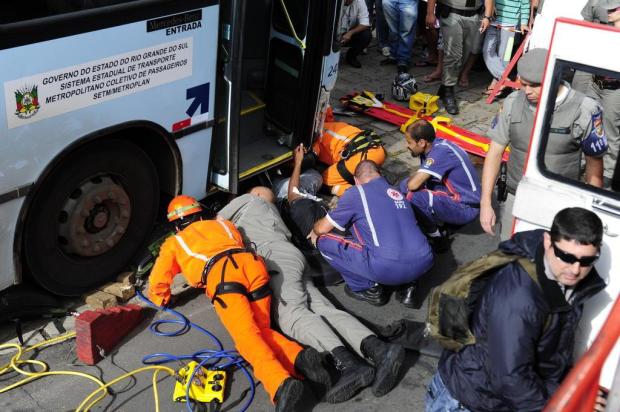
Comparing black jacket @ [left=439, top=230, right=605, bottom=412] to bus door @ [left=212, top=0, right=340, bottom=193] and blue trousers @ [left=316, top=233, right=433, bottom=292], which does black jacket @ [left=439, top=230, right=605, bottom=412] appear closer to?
blue trousers @ [left=316, top=233, right=433, bottom=292]

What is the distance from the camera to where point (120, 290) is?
17.4ft

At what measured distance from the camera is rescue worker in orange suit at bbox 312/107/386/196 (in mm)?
6789

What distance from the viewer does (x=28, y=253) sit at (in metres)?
4.75

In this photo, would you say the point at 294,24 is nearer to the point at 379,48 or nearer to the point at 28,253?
the point at 28,253

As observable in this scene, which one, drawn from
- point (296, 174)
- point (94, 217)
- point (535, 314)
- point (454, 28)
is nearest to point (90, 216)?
point (94, 217)

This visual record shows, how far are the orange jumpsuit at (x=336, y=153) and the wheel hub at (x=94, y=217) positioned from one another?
2092 millimetres

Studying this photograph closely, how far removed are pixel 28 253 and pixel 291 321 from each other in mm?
1661

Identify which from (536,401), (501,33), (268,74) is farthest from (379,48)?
(536,401)

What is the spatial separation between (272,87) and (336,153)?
0.83 meters

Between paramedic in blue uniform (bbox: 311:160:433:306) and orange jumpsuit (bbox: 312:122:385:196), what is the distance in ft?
4.16

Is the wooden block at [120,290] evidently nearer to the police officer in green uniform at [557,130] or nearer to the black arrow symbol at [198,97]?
the black arrow symbol at [198,97]

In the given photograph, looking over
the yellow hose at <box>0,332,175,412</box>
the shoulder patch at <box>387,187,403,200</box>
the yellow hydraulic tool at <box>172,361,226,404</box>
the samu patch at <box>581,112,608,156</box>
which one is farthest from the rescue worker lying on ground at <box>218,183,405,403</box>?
the samu patch at <box>581,112,608,156</box>

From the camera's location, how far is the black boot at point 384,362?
4.61 m

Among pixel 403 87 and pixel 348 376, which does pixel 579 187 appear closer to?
pixel 348 376
